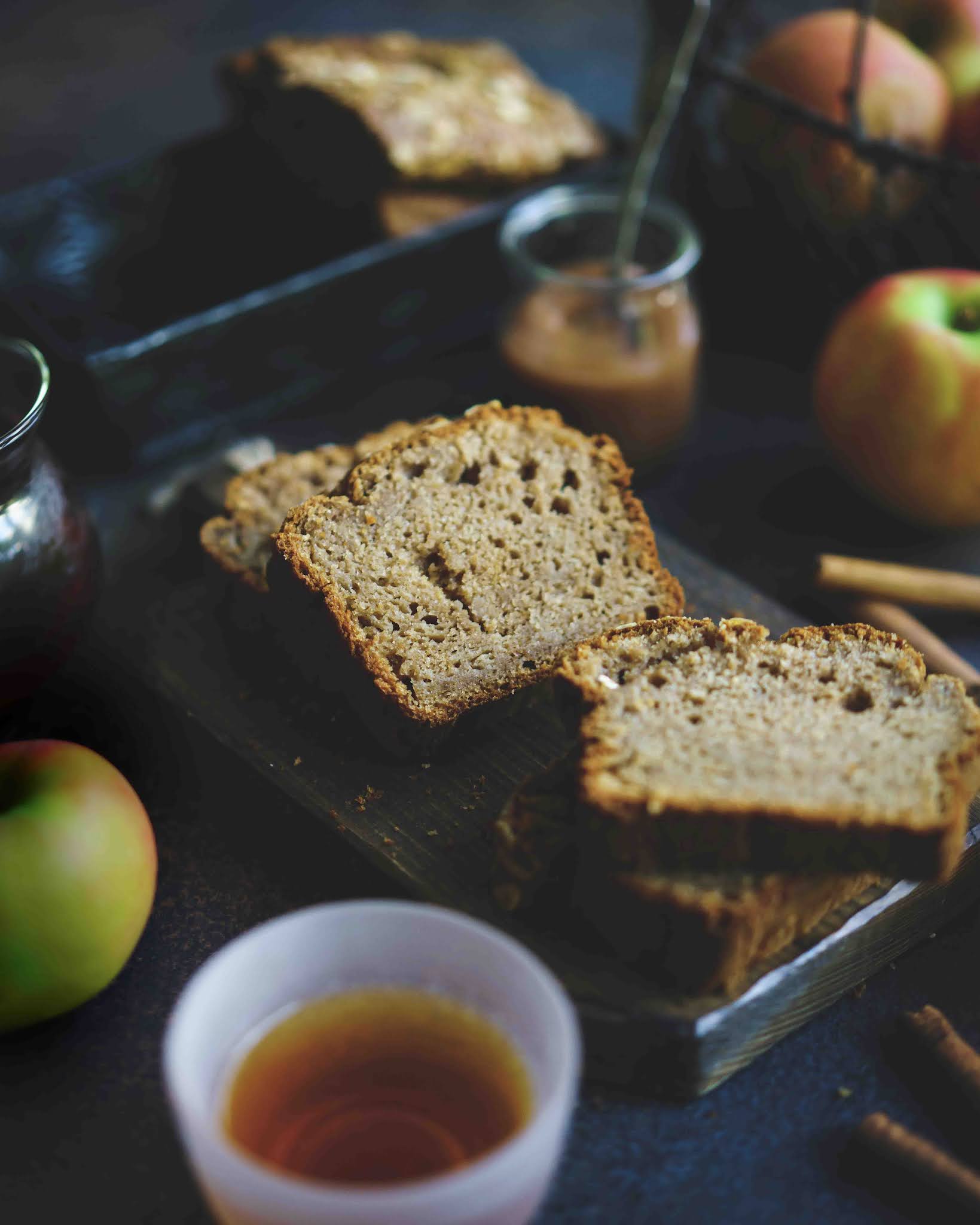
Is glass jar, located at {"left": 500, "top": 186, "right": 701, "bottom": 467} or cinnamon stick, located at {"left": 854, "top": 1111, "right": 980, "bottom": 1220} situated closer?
cinnamon stick, located at {"left": 854, "top": 1111, "right": 980, "bottom": 1220}

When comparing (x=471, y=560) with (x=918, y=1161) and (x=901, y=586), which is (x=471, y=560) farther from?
(x=918, y=1161)

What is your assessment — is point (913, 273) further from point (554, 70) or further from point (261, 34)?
point (261, 34)

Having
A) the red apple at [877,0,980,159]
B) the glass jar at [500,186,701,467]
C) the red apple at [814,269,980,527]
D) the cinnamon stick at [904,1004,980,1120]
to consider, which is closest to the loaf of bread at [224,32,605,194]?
the glass jar at [500,186,701,467]

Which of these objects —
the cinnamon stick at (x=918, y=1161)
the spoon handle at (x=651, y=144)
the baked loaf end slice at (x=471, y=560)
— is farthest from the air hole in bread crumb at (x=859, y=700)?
the spoon handle at (x=651, y=144)

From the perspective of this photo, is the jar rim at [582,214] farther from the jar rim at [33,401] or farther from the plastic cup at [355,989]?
the plastic cup at [355,989]

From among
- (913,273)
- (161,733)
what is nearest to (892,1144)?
(161,733)

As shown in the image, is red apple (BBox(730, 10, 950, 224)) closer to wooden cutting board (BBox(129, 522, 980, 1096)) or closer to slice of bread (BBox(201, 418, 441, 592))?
wooden cutting board (BBox(129, 522, 980, 1096))

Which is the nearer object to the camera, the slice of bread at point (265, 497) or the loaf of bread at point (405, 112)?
the slice of bread at point (265, 497)
